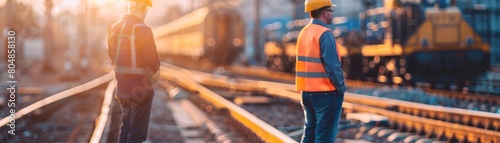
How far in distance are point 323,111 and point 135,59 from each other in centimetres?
153

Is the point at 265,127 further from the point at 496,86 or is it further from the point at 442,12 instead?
the point at 496,86

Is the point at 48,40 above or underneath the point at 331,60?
above

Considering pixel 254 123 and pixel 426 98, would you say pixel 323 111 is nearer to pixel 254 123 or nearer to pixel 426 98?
pixel 254 123

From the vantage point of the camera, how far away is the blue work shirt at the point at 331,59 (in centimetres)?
477

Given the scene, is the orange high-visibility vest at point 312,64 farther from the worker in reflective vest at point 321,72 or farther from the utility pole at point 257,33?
the utility pole at point 257,33

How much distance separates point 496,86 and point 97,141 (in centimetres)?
1299

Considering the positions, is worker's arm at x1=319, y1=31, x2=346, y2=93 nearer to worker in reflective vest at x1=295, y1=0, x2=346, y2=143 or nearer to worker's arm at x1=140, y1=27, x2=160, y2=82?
worker in reflective vest at x1=295, y1=0, x2=346, y2=143

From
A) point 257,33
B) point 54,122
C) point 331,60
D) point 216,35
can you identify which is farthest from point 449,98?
point 257,33

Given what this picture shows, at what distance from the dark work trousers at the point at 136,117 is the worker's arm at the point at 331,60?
1553mm

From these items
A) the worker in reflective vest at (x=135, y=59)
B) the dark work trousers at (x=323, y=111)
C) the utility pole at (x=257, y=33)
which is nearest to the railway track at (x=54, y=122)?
the worker in reflective vest at (x=135, y=59)

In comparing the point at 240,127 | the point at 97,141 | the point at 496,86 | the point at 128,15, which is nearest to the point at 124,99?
the point at 128,15

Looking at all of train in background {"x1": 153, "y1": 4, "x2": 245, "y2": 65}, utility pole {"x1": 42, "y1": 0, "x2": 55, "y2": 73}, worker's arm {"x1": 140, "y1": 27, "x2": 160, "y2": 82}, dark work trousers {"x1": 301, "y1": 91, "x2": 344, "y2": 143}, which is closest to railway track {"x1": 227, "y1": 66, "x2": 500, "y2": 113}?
dark work trousers {"x1": 301, "y1": 91, "x2": 344, "y2": 143}

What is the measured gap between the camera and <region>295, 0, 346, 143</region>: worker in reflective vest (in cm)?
480

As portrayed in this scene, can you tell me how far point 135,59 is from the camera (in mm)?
5359
